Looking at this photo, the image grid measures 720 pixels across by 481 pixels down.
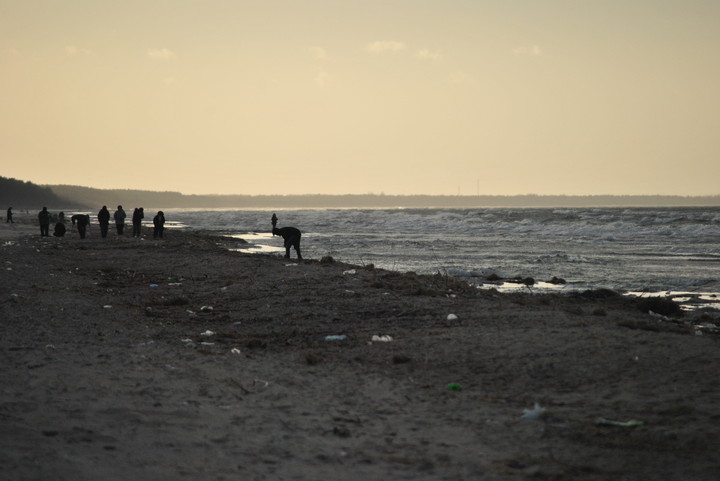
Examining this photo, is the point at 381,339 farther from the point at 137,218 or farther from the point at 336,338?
the point at 137,218

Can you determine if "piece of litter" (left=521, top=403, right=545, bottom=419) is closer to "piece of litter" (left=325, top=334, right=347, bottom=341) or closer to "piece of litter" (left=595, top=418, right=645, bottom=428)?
"piece of litter" (left=595, top=418, right=645, bottom=428)

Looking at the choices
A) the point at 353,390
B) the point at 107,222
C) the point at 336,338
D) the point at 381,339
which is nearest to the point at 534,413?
the point at 353,390

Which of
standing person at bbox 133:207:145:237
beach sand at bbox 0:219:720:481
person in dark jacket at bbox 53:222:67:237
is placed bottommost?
beach sand at bbox 0:219:720:481

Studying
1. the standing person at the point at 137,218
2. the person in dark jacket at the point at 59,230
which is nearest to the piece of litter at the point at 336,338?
the standing person at the point at 137,218

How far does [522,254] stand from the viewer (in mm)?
29891

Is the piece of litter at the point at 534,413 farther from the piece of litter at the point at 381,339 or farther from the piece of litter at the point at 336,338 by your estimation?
the piece of litter at the point at 336,338

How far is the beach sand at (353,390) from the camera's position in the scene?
17.3ft

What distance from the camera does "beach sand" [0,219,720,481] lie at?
208 inches

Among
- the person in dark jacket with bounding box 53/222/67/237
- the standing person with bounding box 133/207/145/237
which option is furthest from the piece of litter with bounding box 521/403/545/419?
the person in dark jacket with bounding box 53/222/67/237

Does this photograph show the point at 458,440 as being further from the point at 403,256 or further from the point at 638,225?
the point at 638,225

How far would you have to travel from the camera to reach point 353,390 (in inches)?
291

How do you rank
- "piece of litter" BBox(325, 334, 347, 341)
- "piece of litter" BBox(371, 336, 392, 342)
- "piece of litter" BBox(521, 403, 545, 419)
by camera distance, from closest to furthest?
"piece of litter" BBox(521, 403, 545, 419) < "piece of litter" BBox(371, 336, 392, 342) < "piece of litter" BBox(325, 334, 347, 341)

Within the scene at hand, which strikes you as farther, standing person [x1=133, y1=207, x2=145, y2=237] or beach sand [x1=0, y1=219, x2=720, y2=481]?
standing person [x1=133, y1=207, x2=145, y2=237]

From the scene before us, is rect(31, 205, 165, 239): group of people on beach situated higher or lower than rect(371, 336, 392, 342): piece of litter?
higher
